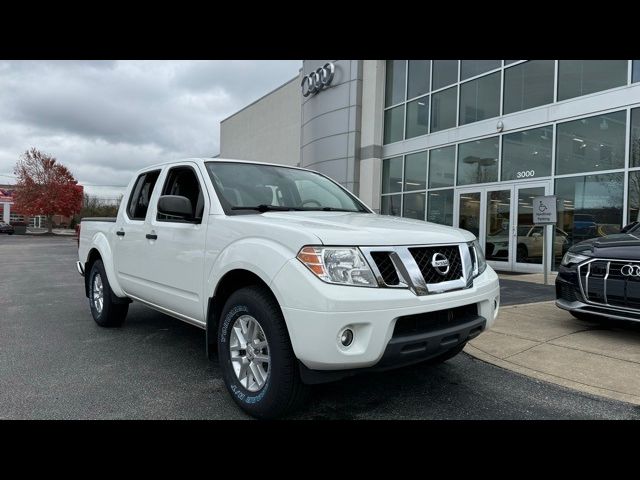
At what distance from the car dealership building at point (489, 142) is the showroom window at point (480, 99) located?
1.2 inches

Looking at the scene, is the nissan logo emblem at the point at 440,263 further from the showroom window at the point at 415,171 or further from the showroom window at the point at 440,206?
the showroom window at the point at 415,171

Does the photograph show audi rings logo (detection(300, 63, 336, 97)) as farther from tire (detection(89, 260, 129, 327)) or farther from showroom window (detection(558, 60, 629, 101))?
tire (detection(89, 260, 129, 327))

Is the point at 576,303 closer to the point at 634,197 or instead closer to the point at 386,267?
the point at 386,267

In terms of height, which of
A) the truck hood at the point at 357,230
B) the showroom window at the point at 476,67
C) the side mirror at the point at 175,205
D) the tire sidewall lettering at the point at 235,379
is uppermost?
the showroom window at the point at 476,67

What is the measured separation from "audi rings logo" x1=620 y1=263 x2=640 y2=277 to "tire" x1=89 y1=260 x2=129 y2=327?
5.26 metres

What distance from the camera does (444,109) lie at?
14375mm

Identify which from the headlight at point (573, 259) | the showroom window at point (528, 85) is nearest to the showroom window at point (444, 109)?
the showroom window at point (528, 85)

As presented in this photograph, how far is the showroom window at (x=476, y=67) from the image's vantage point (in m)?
12.9

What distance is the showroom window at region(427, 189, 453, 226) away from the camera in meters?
14.2

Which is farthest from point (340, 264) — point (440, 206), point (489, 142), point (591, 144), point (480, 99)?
point (440, 206)

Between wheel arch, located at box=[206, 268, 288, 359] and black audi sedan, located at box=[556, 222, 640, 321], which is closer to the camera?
wheel arch, located at box=[206, 268, 288, 359]

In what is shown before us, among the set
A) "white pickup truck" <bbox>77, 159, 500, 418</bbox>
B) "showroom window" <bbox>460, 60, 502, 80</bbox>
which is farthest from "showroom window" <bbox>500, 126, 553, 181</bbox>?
"white pickup truck" <bbox>77, 159, 500, 418</bbox>

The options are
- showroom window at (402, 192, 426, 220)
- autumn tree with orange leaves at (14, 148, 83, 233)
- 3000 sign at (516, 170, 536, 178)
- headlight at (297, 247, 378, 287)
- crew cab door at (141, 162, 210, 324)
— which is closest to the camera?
headlight at (297, 247, 378, 287)
